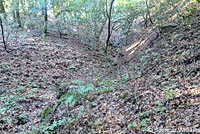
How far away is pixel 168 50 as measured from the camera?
25.3 ft

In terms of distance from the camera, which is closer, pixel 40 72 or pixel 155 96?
pixel 155 96

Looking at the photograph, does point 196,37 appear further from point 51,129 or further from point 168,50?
point 51,129

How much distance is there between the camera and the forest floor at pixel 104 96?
4129mm

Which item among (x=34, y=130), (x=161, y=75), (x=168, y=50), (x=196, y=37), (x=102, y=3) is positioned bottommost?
(x=34, y=130)

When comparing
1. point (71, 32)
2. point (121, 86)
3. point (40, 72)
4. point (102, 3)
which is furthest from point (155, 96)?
point (102, 3)

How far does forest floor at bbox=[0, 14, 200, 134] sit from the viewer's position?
4.13 meters

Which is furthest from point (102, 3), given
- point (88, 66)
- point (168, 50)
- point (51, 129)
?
point (51, 129)

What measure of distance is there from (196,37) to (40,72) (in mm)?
8052

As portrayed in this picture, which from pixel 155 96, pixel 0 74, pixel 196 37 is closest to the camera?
pixel 155 96

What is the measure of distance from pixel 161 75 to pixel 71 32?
12.5 meters

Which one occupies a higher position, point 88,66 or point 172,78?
point 172,78

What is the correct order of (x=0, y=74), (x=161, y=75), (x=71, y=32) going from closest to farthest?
(x=161, y=75) < (x=0, y=74) < (x=71, y=32)

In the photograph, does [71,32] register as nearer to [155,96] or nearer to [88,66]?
[88,66]

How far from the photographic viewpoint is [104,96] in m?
6.18
